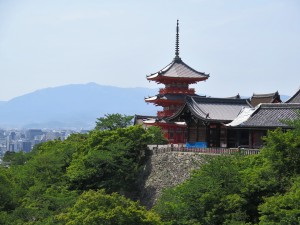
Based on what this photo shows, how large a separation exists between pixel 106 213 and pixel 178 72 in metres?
27.4

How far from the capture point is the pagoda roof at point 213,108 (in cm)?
3644

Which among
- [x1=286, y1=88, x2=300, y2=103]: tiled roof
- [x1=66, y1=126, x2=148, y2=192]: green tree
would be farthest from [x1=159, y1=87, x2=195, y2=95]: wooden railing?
[x1=286, y1=88, x2=300, y2=103]: tiled roof

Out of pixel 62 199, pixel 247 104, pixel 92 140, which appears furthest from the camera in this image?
pixel 247 104

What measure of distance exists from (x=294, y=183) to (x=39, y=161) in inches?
772

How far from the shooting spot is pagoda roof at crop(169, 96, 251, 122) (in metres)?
A: 36.4

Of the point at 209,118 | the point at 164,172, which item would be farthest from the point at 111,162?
the point at 209,118

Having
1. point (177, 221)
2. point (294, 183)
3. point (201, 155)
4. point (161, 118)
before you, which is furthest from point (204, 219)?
point (161, 118)

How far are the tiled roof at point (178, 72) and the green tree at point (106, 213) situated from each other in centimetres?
2514

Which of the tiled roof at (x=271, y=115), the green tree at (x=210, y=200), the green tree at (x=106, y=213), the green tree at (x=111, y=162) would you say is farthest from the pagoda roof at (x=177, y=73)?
the green tree at (x=106, y=213)

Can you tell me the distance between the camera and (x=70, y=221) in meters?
22.8

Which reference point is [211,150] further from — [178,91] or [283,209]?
[178,91]

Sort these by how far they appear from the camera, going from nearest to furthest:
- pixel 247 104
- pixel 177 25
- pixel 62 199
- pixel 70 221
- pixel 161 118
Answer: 1. pixel 70 221
2. pixel 62 199
3. pixel 247 104
4. pixel 161 118
5. pixel 177 25

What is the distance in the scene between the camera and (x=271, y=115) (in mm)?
31406

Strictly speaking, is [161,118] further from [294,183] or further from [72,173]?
[294,183]
